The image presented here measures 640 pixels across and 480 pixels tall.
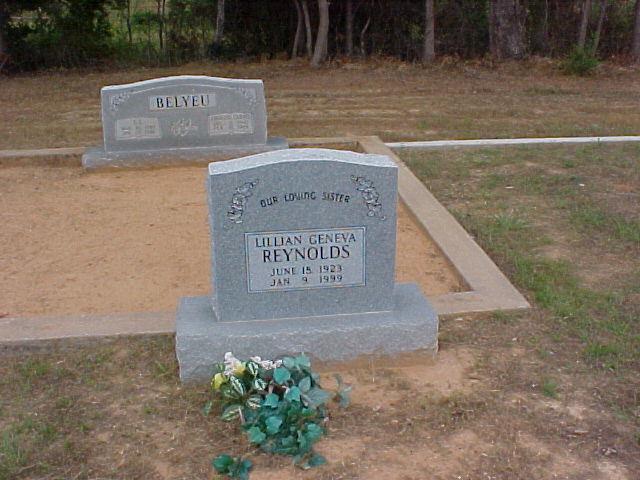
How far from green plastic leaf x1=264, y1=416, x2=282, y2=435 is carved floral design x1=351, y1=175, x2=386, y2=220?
1.11m

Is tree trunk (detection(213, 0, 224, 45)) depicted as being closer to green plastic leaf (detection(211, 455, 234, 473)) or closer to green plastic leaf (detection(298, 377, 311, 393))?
green plastic leaf (detection(298, 377, 311, 393))

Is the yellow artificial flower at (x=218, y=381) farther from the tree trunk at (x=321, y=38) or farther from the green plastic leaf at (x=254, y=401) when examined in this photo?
the tree trunk at (x=321, y=38)

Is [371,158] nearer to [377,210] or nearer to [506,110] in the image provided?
[377,210]

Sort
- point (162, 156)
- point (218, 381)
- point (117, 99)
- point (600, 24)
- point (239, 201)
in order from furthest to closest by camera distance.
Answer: point (600, 24)
point (162, 156)
point (117, 99)
point (239, 201)
point (218, 381)

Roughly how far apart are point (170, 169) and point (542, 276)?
14.8ft

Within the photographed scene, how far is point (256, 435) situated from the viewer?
318 cm

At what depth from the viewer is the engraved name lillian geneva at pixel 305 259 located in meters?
3.82

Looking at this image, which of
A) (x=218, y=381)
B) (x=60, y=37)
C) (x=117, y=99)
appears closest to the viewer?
(x=218, y=381)

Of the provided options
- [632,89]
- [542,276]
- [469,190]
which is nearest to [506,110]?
[632,89]

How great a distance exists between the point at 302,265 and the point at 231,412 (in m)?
0.82

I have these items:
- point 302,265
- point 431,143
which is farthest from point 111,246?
point 431,143

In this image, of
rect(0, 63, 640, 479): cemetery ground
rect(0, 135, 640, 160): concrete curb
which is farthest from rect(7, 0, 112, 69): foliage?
rect(0, 63, 640, 479): cemetery ground

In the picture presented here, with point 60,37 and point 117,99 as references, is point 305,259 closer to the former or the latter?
point 117,99

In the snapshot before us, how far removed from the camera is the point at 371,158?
390 cm
